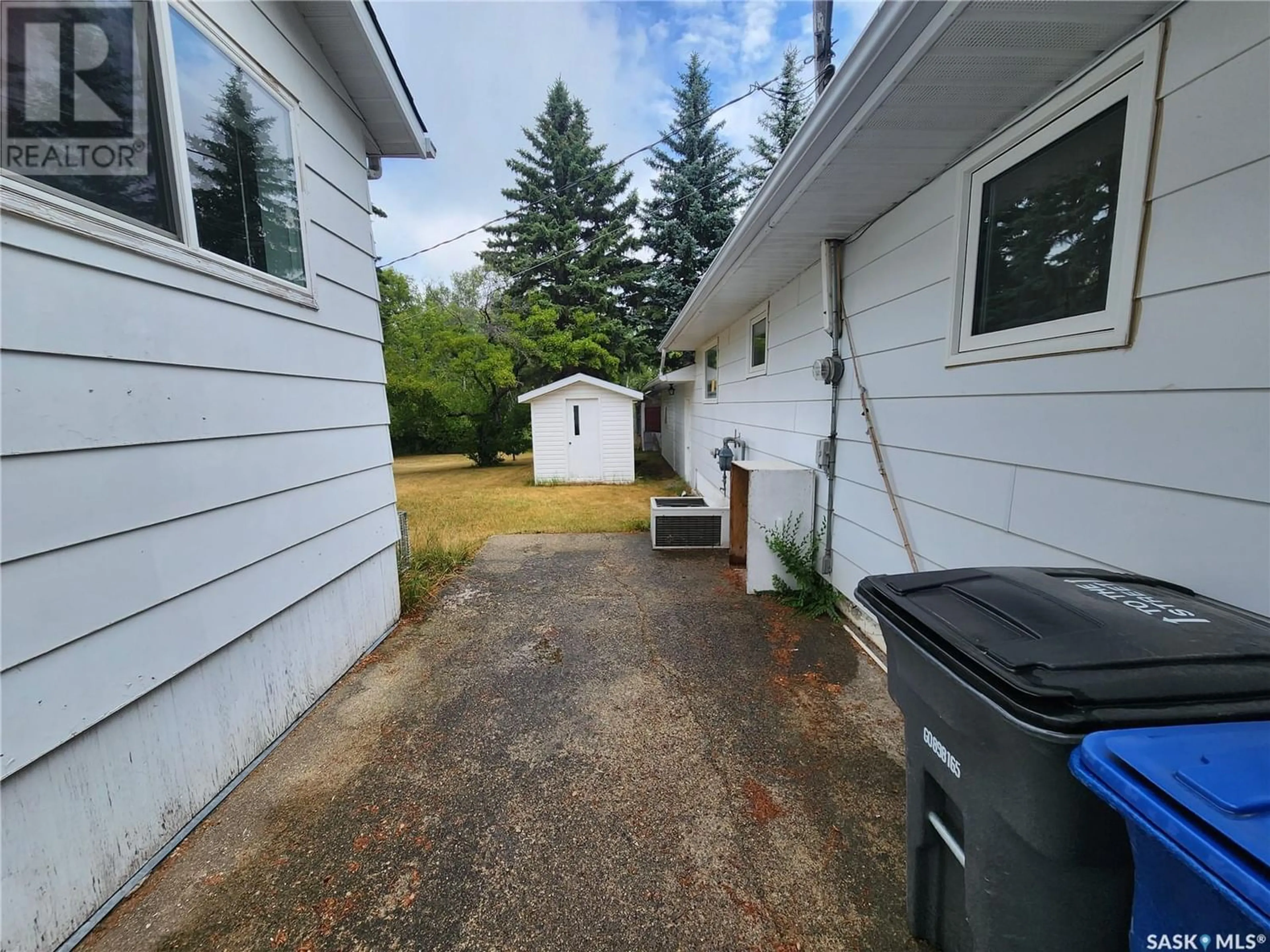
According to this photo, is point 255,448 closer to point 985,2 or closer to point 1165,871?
point 1165,871

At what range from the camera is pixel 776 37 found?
18.6 feet

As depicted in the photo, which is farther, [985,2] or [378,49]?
[378,49]

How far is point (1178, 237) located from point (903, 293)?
1420 mm

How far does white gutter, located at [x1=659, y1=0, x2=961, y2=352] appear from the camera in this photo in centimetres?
157

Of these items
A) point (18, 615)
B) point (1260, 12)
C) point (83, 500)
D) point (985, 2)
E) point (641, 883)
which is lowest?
point (641, 883)

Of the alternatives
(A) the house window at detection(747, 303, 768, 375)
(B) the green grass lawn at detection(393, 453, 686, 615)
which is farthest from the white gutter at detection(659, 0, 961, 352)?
(B) the green grass lawn at detection(393, 453, 686, 615)

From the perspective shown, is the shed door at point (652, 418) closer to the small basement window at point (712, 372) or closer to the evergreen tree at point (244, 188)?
the small basement window at point (712, 372)

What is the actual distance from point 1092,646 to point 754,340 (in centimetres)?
531

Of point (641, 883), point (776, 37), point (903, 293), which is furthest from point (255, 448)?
point (776, 37)

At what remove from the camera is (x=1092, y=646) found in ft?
3.04

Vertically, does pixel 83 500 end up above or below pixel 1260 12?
below

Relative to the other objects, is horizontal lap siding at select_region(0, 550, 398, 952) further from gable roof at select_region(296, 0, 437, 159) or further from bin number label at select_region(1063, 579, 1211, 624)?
gable roof at select_region(296, 0, 437, 159)
